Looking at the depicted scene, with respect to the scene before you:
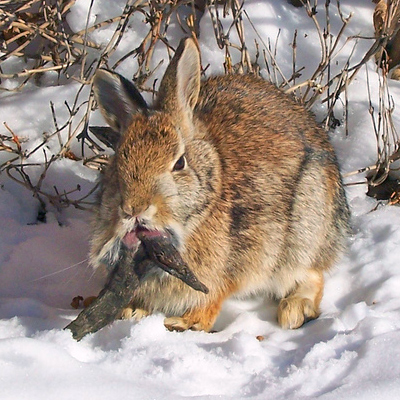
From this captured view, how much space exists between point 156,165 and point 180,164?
0.15m

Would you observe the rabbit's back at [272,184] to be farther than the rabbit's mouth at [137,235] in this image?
Yes

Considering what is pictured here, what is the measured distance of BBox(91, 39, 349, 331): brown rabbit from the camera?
7.95 ft

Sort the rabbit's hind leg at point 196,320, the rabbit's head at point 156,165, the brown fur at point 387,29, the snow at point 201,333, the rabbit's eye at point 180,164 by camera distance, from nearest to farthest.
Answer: the snow at point 201,333
the rabbit's head at point 156,165
the rabbit's eye at point 180,164
the rabbit's hind leg at point 196,320
the brown fur at point 387,29

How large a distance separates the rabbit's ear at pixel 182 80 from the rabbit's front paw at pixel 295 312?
37.3 inches

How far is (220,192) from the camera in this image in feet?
8.96

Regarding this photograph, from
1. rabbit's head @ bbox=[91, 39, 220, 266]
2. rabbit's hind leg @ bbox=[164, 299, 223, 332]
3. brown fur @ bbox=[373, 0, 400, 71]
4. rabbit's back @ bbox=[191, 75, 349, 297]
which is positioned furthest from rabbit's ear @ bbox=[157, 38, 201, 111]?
brown fur @ bbox=[373, 0, 400, 71]

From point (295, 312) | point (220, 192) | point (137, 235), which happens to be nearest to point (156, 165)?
point (137, 235)

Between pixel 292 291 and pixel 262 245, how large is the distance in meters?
0.38

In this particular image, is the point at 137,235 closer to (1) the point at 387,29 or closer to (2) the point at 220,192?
(2) the point at 220,192

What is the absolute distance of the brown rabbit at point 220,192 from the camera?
2.42m

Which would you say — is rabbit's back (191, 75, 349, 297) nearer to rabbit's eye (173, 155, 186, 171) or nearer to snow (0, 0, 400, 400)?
snow (0, 0, 400, 400)

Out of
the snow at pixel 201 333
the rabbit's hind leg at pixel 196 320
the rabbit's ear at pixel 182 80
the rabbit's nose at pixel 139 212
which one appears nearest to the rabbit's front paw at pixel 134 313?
the rabbit's hind leg at pixel 196 320

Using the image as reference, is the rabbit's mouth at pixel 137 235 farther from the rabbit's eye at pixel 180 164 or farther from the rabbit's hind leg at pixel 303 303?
the rabbit's hind leg at pixel 303 303

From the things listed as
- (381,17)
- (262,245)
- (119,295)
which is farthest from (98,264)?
(381,17)
